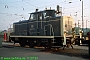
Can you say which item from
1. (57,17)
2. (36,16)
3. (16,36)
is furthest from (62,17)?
(16,36)

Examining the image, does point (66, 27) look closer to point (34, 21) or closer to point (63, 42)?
point (63, 42)

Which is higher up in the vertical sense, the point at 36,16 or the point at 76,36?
the point at 36,16

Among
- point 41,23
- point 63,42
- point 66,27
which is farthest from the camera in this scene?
point 41,23

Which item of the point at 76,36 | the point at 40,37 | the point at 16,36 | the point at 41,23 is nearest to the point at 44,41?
the point at 40,37

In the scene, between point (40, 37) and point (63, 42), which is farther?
A: point (40, 37)

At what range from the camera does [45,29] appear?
53.2 ft

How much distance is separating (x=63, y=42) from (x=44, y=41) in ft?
6.67

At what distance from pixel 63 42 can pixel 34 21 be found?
4185mm

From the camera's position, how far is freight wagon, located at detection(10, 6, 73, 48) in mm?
15133

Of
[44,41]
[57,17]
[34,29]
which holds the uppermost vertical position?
[57,17]

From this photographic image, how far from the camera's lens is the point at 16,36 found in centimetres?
1916

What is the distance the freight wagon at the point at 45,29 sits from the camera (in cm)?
1513

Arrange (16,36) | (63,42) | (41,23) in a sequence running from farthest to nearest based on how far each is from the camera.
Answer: (16,36)
(41,23)
(63,42)

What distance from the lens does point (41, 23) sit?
16594 millimetres
